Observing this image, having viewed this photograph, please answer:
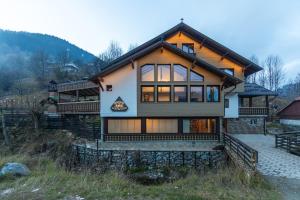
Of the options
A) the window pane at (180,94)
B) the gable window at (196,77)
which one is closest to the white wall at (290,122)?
the gable window at (196,77)

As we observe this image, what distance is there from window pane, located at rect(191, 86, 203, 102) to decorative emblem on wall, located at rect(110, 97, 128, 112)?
5.21 m

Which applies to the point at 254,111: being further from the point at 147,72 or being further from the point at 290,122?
the point at 147,72

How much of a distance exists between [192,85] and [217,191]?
13.3 m

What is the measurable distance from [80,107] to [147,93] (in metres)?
7.52

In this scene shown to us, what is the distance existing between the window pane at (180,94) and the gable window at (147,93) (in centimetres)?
177

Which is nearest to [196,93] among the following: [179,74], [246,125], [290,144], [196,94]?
[196,94]

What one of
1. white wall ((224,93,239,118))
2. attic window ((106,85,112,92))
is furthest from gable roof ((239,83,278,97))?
attic window ((106,85,112,92))

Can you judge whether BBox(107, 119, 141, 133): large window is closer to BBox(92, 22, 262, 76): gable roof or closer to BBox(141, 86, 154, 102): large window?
BBox(141, 86, 154, 102): large window

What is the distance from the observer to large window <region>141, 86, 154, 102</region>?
19781 millimetres

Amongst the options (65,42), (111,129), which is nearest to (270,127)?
(111,129)

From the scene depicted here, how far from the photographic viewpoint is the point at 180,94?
1983 centimetres

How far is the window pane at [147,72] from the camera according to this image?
19.8 m

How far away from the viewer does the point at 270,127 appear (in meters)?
30.3

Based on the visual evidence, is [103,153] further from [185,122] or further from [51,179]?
[51,179]
